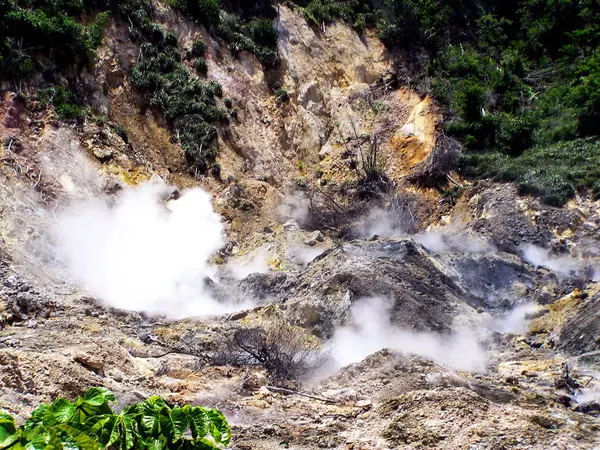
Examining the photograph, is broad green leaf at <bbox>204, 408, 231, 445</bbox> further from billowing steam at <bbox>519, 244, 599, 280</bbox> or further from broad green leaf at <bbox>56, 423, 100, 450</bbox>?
billowing steam at <bbox>519, 244, 599, 280</bbox>

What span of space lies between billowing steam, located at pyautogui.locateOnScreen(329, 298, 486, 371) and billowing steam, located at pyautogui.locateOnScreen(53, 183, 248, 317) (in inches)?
102

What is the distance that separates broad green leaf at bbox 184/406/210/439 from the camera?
407 centimetres

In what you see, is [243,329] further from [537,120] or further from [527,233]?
[537,120]

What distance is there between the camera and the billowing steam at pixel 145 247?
11742 mm

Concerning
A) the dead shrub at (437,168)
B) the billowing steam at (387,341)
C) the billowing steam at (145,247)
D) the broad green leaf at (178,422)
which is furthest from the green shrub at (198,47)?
the broad green leaf at (178,422)

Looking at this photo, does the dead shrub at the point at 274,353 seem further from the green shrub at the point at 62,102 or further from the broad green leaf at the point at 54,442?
the green shrub at the point at 62,102

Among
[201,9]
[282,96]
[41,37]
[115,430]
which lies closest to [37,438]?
[115,430]

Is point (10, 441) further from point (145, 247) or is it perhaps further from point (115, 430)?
point (145, 247)

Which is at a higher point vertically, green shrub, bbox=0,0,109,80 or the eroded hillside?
green shrub, bbox=0,0,109,80

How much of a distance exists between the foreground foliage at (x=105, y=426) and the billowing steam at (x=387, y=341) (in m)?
5.23

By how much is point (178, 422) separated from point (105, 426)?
17.6 inches

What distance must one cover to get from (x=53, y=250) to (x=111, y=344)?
4.27m

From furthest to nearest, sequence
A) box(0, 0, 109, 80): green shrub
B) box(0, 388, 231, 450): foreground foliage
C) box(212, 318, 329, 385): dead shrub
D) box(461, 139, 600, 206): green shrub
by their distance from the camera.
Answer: box(461, 139, 600, 206): green shrub, box(0, 0, 109, 80): green shrub, box(212, 318, 329, 385): dead shrub, box(0, 388, 231, 450): foreground foliage

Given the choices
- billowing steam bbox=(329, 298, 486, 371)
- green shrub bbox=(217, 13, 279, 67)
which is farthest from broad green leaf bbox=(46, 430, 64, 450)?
green shrub bbox=(217, 13, 279, 67)
